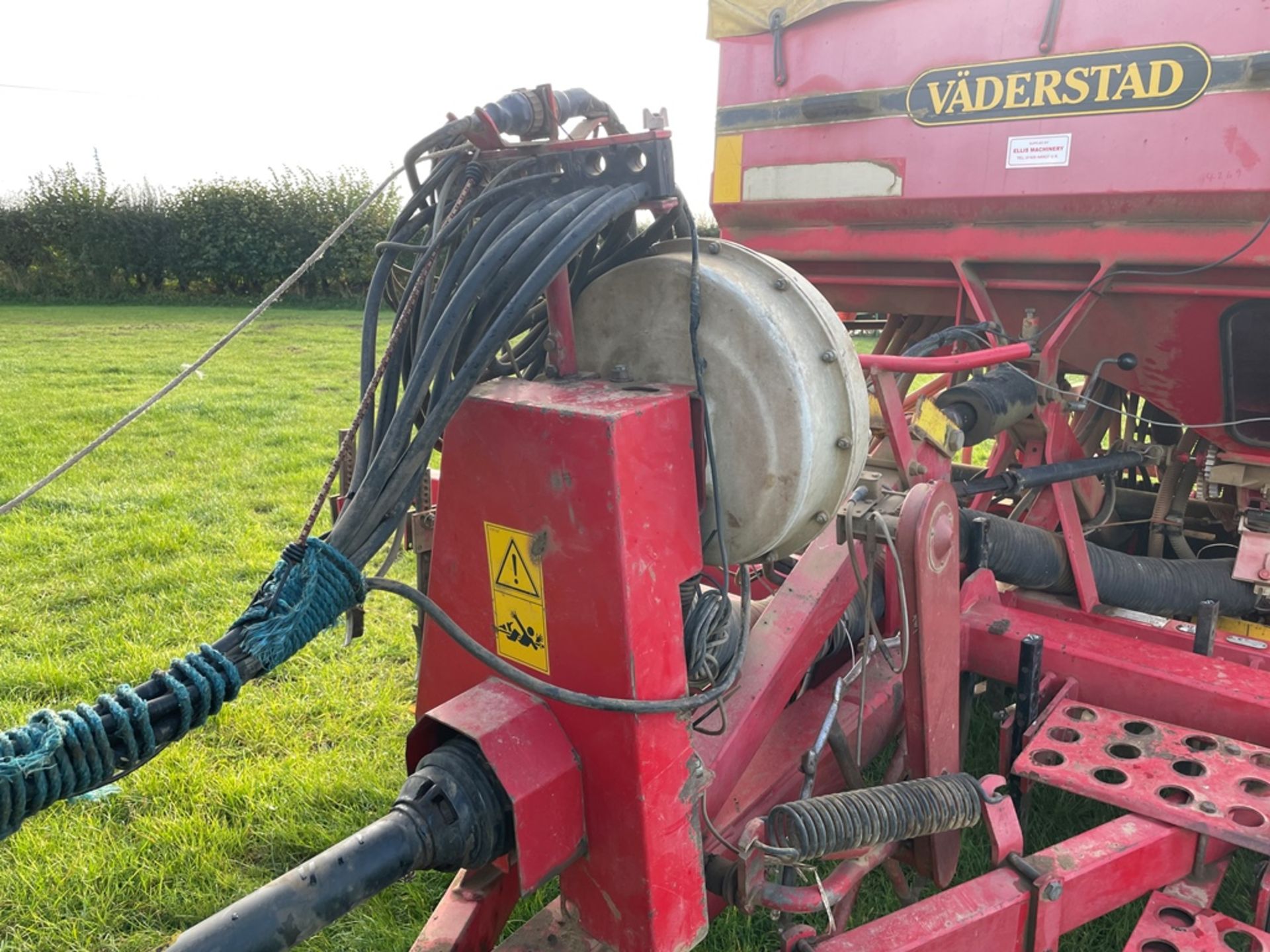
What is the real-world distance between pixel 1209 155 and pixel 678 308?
1.70 meters

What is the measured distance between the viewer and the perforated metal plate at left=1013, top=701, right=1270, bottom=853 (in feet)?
6.04

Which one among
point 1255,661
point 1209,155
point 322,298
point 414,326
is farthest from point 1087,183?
point 322,298

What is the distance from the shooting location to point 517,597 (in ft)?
4.98

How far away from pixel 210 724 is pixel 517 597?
6.58 ft

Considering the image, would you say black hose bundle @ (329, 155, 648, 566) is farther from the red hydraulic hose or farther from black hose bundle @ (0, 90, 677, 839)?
the red hydraulic hose

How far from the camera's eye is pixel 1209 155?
7.97 ft

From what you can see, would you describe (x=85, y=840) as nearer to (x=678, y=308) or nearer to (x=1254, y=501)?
(x=678, y=308)

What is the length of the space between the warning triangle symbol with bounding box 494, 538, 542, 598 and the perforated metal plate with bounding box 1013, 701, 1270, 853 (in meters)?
1.18

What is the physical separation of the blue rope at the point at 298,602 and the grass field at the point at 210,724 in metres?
1.25

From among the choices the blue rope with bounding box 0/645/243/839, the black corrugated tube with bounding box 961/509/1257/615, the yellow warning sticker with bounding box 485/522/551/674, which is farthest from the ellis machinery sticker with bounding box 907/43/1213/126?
the blue rope with bounding box 0/645/243/839

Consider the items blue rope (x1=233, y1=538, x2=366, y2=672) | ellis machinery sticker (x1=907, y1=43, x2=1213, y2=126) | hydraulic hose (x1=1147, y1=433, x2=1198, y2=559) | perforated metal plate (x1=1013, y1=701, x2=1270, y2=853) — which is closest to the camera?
blue rope (x1=233, y1=538, x2=366, y2=672)

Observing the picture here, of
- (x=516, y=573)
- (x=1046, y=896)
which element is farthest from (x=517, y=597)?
(x=1046, y=896)

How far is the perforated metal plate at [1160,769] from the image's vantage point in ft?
6.04

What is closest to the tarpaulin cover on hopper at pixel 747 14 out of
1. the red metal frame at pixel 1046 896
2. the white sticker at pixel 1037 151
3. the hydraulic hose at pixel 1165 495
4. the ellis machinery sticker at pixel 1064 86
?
the ellis machinery sticker at pixel 1064 86
